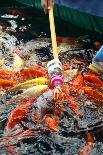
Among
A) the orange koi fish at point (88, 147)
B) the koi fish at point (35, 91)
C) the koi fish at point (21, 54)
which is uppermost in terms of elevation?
the koi fish at point (21, 54)

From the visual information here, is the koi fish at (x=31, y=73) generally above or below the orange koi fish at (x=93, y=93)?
above

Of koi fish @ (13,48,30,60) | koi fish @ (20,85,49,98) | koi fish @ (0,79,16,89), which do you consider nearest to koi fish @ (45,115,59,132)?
koi fish @ (20,85,49,98)

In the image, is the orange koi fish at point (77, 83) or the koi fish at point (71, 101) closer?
the koi fish at point (71, 101)

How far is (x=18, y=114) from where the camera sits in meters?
3.66

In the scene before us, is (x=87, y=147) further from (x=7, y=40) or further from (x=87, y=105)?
(x=7, y=40)

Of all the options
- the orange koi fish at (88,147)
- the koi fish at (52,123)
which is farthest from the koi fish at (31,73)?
the orange koi fish at (88,147)

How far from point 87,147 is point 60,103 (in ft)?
2.05

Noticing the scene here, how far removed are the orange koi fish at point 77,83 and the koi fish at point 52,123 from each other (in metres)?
0.56

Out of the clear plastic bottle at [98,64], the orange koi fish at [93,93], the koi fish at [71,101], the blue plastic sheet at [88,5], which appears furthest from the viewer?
the blue plastic sheet at [88,5]

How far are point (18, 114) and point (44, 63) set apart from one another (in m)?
1.26

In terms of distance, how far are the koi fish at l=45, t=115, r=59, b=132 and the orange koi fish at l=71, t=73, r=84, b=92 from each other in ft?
1.82

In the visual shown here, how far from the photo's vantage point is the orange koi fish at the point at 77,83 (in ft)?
13.2

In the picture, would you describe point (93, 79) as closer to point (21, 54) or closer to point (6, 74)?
point (6, 74)

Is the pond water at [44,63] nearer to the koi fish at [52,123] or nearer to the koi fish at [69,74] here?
the koi fish at [52,123]
